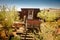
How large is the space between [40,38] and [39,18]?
0.28m

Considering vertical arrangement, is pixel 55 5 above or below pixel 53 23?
above

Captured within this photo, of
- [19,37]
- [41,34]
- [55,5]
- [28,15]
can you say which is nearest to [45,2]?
[55,5]

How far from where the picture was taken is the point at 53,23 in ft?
8.18

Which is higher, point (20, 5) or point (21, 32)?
point (20, 5)

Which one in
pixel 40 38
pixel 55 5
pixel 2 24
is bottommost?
pixel 40 38

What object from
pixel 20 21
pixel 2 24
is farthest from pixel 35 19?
pixel 2 24

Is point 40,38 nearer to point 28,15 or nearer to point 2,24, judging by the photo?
point 28,15

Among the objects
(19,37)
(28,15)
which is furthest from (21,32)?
(28,15)

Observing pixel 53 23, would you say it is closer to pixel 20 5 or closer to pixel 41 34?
pixel 41 34

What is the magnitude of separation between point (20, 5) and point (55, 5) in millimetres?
493

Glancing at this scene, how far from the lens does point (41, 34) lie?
2469 mm

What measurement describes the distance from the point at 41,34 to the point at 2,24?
56cm

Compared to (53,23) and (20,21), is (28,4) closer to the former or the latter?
(20,21)

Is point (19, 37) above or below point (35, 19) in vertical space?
below
